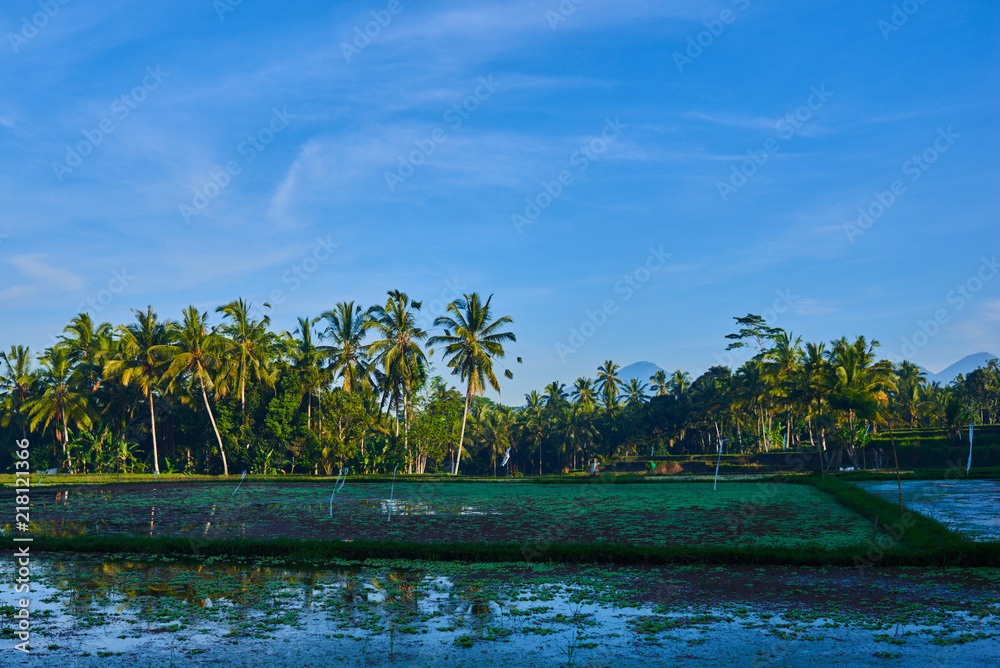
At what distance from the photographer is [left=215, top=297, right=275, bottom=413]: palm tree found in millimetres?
48425

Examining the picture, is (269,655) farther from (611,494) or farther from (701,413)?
(701,413)

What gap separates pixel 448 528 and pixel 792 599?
851 centimetres

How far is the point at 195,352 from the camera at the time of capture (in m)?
47.2

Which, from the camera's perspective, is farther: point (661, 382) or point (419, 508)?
point (661, 382)

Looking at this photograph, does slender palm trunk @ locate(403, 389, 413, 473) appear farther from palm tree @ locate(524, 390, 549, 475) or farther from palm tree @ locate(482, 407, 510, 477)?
palm tree @ locate(524, 390, 549, 475)

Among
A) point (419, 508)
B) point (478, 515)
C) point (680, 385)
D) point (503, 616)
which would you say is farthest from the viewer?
point (680, 385)

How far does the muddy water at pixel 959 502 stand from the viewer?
14062 mm

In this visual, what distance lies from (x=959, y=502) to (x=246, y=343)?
41.3 m

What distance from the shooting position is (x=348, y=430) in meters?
50.8

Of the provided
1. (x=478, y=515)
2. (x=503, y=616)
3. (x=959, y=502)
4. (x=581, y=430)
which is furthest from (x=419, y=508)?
(x=581, y=430)

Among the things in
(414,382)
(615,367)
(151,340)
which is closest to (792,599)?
(414,382)

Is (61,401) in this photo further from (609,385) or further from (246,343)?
(609,385)

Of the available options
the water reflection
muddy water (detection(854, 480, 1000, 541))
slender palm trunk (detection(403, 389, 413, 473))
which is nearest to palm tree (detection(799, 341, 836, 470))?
muddy water (detection(854, 480, 1000, 541))

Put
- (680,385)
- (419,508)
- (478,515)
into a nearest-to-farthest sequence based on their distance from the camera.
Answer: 1. (478,515)
2. (419,508)
3. (680,385)
